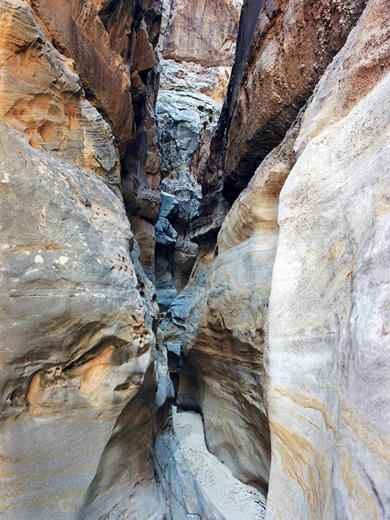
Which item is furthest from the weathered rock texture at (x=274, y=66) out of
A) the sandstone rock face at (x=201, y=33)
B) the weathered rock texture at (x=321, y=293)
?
the sandstone rock face at (x=201, y=33)

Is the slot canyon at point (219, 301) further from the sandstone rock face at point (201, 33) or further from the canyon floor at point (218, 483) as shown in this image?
the sandstone rock face at point (201, 33)

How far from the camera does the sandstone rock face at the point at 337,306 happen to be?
138 centimetres

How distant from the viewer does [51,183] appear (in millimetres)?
2836

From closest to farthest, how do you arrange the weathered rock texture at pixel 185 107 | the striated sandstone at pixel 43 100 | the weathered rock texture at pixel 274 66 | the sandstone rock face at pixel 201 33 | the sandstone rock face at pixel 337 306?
the sandstone rock face at pixel 337 306, the striated sandstone at pixel 43 100, the weathered rock texture at pixel 274 66, the weathered rock texture at pixel 185 107, the sandstone rock face at pixel 201 33

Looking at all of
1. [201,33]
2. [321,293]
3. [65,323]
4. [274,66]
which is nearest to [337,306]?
[321,293]

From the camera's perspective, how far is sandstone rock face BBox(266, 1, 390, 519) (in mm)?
1383

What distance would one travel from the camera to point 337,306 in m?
1.91

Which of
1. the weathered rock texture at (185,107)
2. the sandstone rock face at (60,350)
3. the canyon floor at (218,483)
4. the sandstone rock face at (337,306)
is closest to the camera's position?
the sandstone rock face at (337,306)

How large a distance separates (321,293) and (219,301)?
280cm

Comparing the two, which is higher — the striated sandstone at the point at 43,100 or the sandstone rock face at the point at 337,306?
the striated sandstone at the point at 43,100

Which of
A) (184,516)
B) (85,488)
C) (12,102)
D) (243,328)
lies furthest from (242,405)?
(12,102)

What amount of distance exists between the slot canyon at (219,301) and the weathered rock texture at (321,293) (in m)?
0.01

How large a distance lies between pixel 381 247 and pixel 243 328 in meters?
2.91

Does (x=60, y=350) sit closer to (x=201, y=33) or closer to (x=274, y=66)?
(x=274, y=66)
